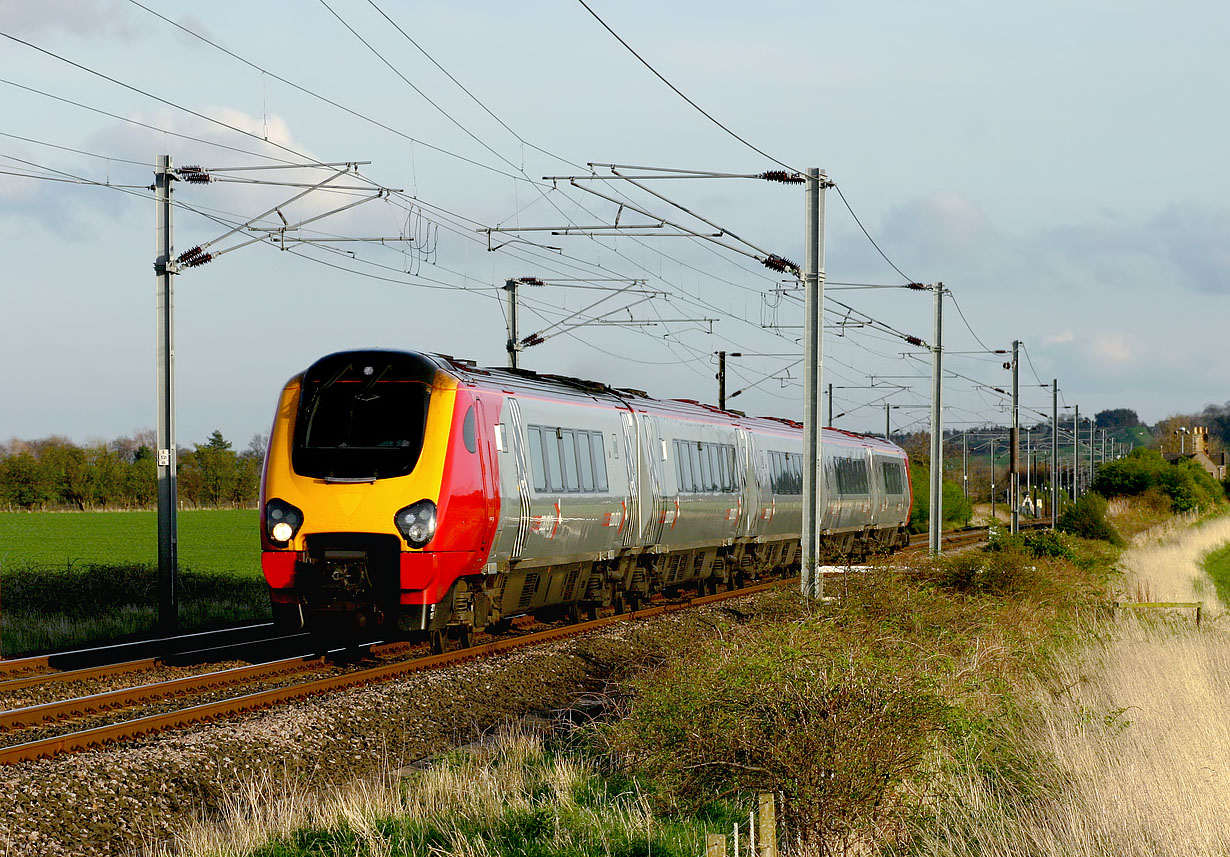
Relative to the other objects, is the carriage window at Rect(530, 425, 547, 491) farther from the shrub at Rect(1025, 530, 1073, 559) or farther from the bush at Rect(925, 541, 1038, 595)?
the shrub at Rect(1025, 530, 1073, 559)

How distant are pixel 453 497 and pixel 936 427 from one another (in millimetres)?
18080

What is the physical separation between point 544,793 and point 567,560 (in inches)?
382

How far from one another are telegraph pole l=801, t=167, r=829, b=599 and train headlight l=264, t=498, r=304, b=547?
7.17 meters

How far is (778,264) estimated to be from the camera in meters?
20.5

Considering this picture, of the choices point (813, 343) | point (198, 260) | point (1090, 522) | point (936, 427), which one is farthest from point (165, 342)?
point (1090, 522)

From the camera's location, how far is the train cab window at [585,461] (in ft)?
62.5

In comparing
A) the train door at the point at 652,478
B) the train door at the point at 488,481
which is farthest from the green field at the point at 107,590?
the train door at the point at 652,478

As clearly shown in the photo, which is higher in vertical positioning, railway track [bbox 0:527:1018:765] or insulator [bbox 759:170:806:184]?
insulator [bbox 759:170:806:184]

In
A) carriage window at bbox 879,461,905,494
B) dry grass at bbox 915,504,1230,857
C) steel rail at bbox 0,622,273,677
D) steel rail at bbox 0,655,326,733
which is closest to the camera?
dry grass at bbox 915,504,1230,857

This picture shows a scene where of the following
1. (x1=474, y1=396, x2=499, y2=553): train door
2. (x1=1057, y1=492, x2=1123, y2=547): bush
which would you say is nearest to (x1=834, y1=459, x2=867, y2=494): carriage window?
(x1=1057, y1=492, x2=1123, y2=547): bush

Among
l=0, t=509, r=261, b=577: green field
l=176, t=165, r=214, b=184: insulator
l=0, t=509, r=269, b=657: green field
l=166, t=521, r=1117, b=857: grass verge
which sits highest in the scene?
l=176, t=165, r=214, b=184: insulator

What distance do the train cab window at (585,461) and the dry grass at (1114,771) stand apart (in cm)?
698

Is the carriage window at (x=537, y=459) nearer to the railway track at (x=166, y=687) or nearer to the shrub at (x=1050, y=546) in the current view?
the railway track at (x=166, y=687)

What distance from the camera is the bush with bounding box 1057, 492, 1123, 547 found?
144 ft
